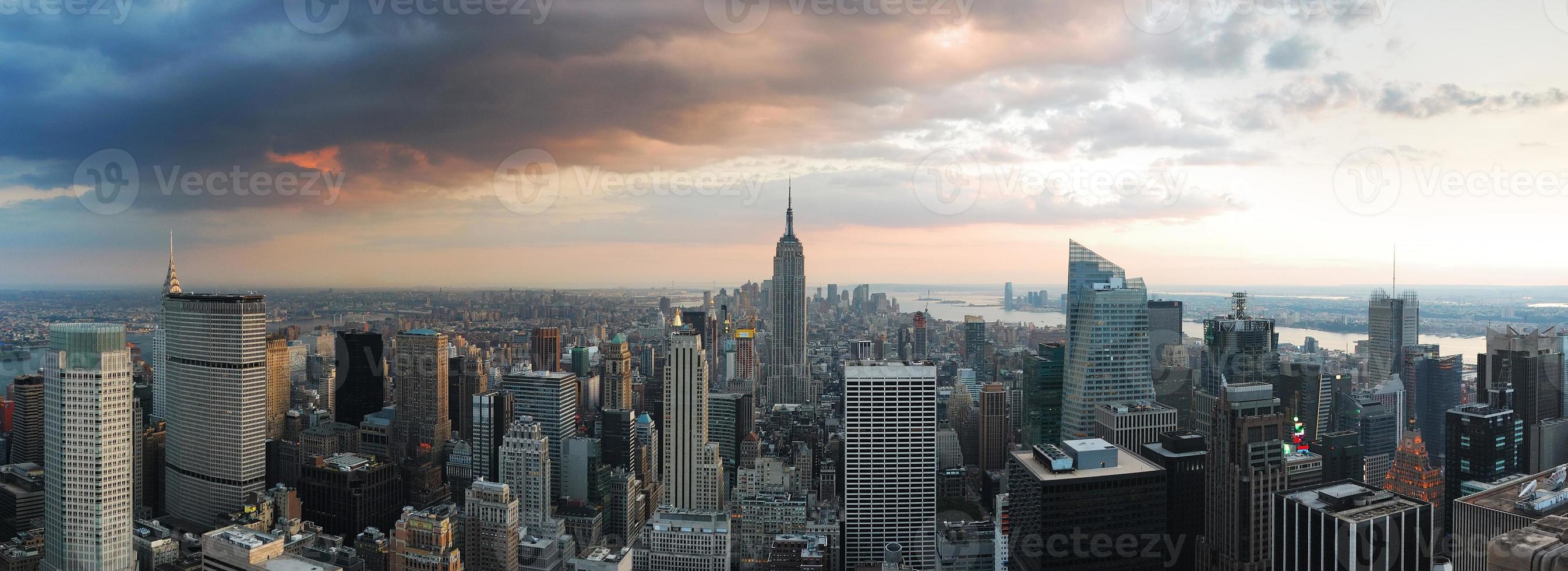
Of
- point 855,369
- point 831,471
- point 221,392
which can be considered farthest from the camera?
point 831,471

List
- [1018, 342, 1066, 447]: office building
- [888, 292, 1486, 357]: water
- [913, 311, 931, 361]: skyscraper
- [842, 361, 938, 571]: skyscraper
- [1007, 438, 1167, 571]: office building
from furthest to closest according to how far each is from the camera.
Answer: [913, 311, 931, 361]: skyscraper, [1018, 342, 1066, 447]: office building, [888, 292, 1486, 357]: water, [842, 361, 938, 571]: skyscraper, [1007, 438, 1167, 571]: office building

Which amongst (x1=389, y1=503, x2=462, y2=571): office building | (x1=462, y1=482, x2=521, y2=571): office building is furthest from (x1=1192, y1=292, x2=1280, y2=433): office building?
(x1=389, y1=503, x2=462, y2=571): office building

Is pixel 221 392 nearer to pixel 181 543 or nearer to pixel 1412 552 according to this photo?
pixel 181 543

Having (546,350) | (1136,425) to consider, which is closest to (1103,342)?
(1136,425)

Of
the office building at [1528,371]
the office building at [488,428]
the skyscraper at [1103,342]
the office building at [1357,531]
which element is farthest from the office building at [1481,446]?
the office building at [488,428]

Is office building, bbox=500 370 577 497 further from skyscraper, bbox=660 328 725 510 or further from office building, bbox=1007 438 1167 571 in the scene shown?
office building, bbox=1007 438 1167 571

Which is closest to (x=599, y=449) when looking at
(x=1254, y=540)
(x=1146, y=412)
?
(x=1146, y=412)
